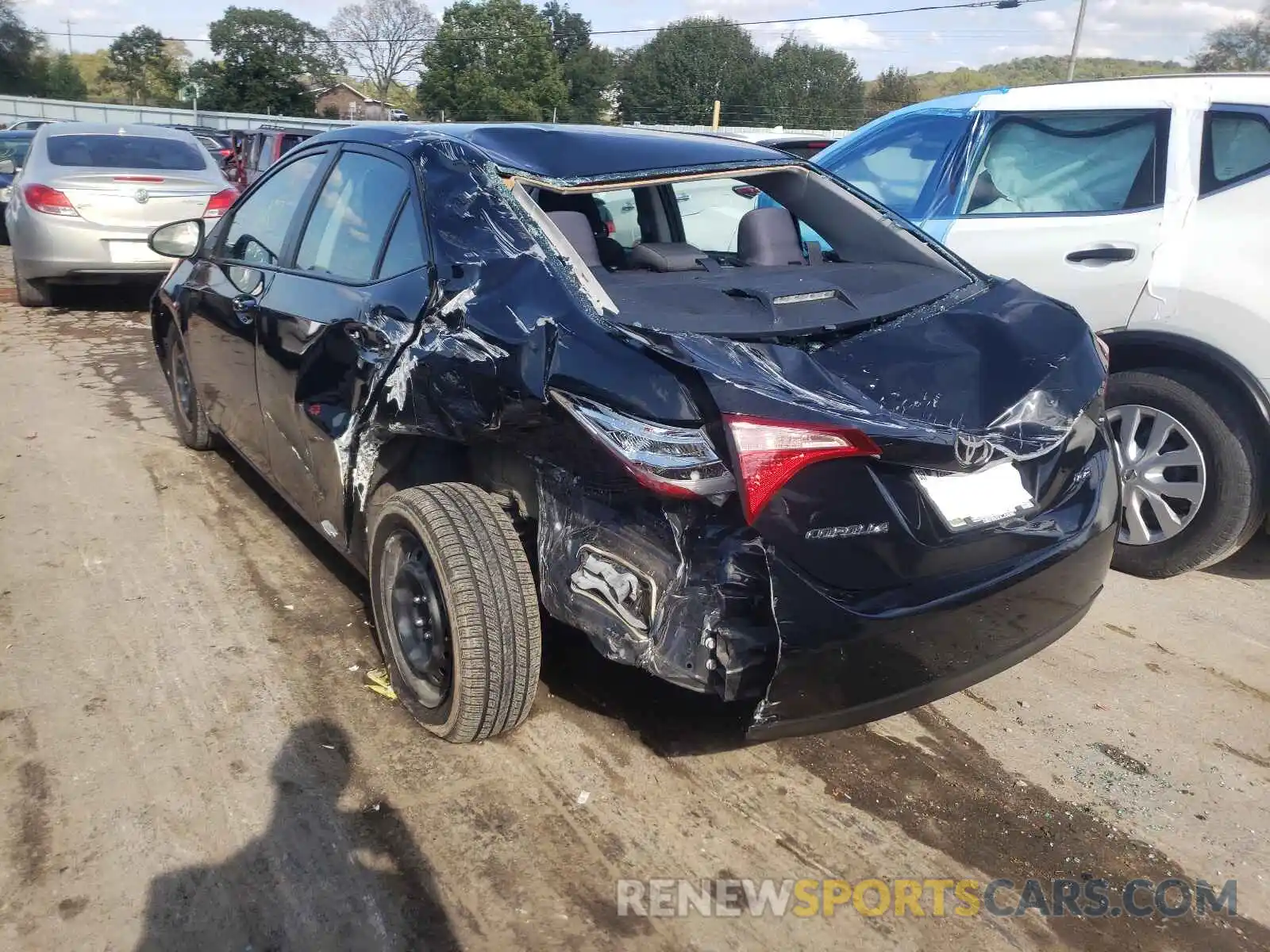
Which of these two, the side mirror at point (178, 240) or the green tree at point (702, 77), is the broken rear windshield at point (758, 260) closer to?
the side mirror at point (178, 240)

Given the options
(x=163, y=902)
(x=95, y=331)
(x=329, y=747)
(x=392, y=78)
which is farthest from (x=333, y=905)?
(x=392, y=78)

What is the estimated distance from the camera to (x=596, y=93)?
69188 mm

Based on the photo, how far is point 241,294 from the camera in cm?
394

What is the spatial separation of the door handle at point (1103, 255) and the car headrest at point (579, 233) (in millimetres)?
2329

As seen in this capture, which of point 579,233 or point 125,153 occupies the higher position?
point 125,153

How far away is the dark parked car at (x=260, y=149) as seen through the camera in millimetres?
13656

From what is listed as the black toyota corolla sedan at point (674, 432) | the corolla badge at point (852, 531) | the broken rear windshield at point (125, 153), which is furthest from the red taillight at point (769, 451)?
the broken rear windshield at point (125, 153)

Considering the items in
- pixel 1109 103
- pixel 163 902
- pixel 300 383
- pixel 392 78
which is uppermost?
pixel 392 78

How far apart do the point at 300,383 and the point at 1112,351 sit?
3.27 meters

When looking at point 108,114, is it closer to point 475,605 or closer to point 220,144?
point 220,144

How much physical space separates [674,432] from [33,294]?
9407 millimetres

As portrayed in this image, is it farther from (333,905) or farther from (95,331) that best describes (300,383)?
(95,331)

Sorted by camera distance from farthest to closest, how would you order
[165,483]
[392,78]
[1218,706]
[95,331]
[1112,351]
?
[392,78], [95,331], [165,483], [1112,351], [1218,706]

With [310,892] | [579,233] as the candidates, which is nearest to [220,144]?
[579,233]
